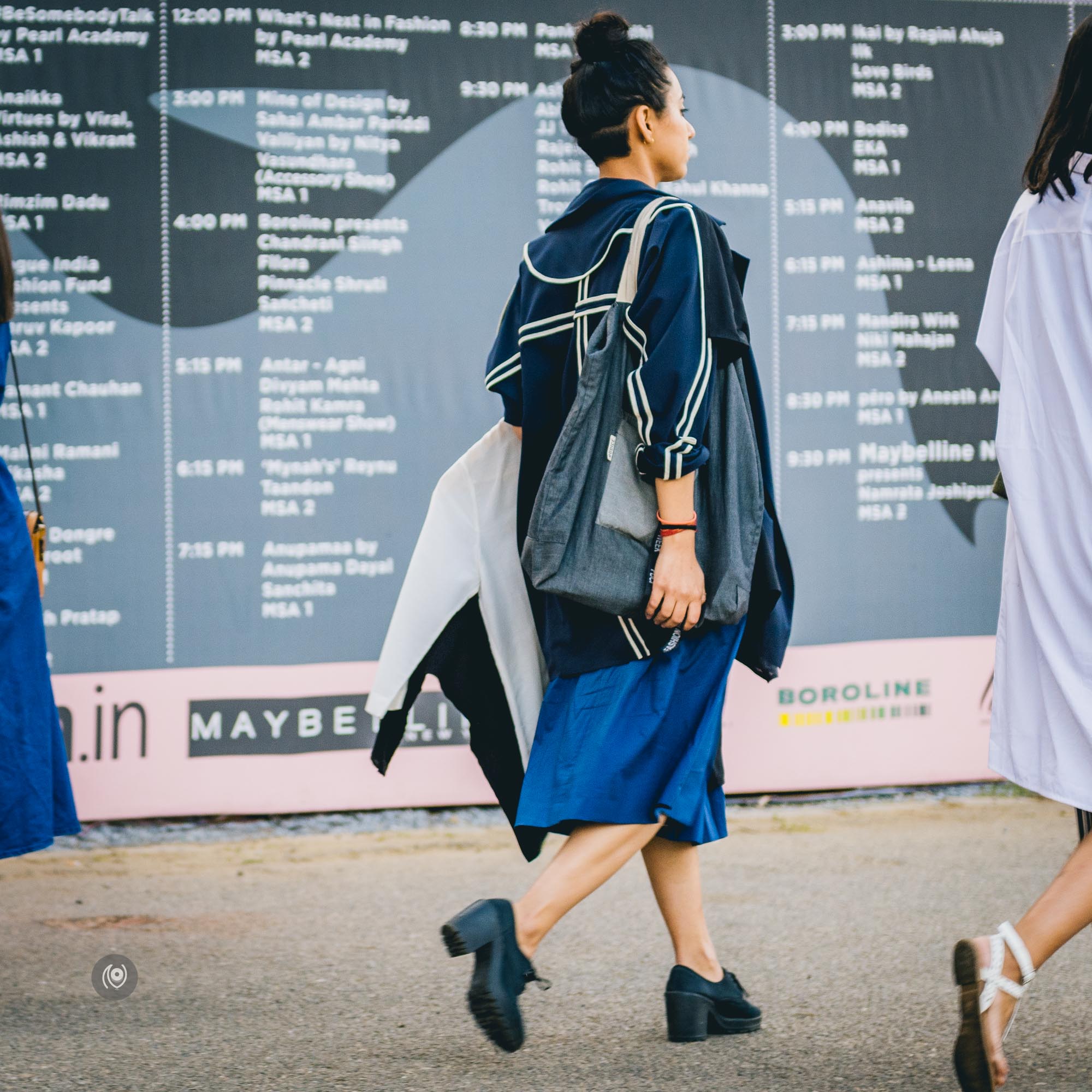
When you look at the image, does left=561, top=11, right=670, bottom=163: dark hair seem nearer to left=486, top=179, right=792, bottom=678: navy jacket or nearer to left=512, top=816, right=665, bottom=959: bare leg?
left=486, top=179, right=792, bottom=678: navy jacket

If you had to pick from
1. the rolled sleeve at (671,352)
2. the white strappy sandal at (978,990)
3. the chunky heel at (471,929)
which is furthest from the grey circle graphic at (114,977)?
the white strappy sandal at (978,990)

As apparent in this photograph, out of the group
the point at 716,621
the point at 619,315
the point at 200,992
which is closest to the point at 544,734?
the point at 716,621

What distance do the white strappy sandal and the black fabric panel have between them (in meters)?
0.92

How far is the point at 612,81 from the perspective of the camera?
273cm

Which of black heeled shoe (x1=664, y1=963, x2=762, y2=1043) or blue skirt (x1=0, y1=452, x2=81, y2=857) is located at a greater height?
blue skirt (x1=0, y1=452, x2=81, y2=857)

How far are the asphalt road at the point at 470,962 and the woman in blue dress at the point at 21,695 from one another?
0.45m

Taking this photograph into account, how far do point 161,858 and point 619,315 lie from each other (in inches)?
105

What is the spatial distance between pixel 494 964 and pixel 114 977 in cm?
123

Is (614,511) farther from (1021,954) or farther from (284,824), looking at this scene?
(284,824)

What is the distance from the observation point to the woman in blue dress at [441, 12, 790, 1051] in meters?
2.53

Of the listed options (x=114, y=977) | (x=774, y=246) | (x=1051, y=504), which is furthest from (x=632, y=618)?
(x=774, y=246)

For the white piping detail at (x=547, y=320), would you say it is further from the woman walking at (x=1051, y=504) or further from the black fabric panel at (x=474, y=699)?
the woman walking at (x=1051, y=504)

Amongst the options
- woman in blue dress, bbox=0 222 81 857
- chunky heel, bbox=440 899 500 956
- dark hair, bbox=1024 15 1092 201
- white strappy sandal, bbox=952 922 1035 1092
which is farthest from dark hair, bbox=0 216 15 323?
white strappy sandal, bbox=952 922 1035 1092

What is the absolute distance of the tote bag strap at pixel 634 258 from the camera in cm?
259
